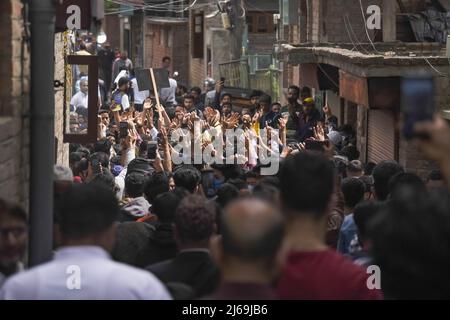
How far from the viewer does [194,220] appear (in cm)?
639

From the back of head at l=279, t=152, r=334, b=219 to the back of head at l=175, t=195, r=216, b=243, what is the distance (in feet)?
3.60

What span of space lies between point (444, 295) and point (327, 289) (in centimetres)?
62

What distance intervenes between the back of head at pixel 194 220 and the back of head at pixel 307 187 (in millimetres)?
1098

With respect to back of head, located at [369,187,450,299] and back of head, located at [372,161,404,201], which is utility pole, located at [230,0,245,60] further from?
back of head, located at [369,187,450,299]

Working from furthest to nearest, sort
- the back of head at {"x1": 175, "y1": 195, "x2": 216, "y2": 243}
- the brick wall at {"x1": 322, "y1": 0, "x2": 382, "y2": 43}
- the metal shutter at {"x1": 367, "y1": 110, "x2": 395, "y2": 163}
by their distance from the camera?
the brick wall at {"x1": 322, "y1": 0, "x2": 382, "y2": 43} → the metal shutter at {"x1": 367, "y1": 110, "x2": 395, "y2": 163} → the back of head at {"x1": 175, "y1": 195, "x2": 216, "y2": 243}

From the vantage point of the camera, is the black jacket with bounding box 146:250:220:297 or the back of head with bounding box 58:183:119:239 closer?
the back of head with bounding box 58:183:119:239

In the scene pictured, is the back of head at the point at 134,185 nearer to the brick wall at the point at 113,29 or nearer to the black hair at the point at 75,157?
the black hair at the point at 75,157

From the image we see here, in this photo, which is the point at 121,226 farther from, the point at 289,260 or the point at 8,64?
the point at 289,260

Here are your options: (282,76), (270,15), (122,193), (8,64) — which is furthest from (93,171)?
(270,15)

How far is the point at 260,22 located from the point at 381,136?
19501mm

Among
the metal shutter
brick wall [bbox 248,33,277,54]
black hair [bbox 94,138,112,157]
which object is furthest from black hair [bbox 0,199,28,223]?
brick wall [bbox 248,33,277,54]

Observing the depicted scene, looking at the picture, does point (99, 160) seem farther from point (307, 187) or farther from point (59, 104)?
point (307, 187)

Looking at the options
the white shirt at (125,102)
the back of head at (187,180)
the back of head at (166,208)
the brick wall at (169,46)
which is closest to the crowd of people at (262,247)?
the back of head at (166,208)

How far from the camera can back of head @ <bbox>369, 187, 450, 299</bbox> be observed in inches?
173
